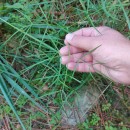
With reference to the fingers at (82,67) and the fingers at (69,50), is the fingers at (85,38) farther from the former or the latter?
the fingers at (82,67)

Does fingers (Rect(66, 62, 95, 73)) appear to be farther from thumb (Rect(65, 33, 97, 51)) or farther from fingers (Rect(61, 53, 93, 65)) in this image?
thumb (Rect(65, 33, 97, 51))

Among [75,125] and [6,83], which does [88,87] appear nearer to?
[75,125]

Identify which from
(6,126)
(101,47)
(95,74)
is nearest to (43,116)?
(6,126)

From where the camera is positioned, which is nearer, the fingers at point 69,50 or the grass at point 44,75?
the fingers at point 69,50

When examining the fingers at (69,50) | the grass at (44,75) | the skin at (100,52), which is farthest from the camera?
the grass at (44,75)

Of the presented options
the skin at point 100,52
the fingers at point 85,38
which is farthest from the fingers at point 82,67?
the fingers at point 85,38

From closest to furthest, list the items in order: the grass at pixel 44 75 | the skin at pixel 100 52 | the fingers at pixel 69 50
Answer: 1. the skin at pixel 100 52
2. the fingers at pixel 69 50
3. the grass at pixel 44 75

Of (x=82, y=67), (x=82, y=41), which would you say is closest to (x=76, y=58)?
(x=82, y=67)

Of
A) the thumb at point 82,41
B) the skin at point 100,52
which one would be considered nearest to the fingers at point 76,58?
the skin at point 100,52

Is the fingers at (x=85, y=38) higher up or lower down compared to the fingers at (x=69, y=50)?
higher up
